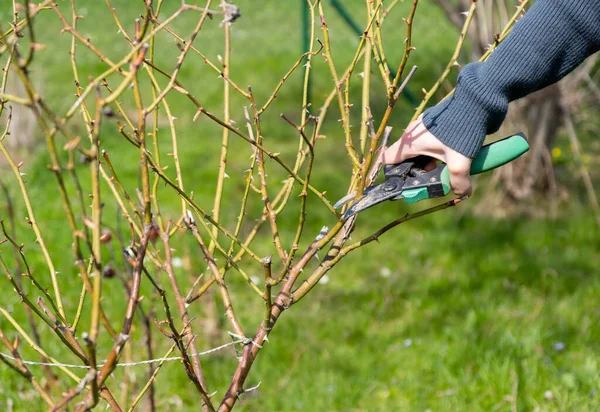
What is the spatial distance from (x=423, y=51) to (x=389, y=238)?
403 cm

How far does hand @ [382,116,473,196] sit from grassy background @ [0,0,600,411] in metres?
0.77

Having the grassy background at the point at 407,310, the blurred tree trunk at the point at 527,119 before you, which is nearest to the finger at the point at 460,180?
the grassy background at the point at 407,310

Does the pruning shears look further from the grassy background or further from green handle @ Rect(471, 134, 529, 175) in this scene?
the grassy background

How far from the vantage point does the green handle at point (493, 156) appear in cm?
167

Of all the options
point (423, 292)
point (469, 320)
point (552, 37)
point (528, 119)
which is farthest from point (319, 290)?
point (552, 37)

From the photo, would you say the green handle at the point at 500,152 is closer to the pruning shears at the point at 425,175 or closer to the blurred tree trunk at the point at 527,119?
the pruning shears at the point at 425,175

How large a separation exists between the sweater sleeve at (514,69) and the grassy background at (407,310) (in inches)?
34.0

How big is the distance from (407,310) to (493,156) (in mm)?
1918

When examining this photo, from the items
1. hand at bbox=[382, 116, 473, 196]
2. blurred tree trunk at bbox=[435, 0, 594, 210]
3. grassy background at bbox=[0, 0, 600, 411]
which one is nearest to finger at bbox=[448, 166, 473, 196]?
hand at bbox=[382, 116, 473, 196]

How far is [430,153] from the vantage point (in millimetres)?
1645

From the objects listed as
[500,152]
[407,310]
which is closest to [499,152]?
[500,152]

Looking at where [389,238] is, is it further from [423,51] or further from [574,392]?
[423,51]

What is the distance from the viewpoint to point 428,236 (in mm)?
4266

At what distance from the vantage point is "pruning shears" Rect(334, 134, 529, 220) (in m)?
1.65
